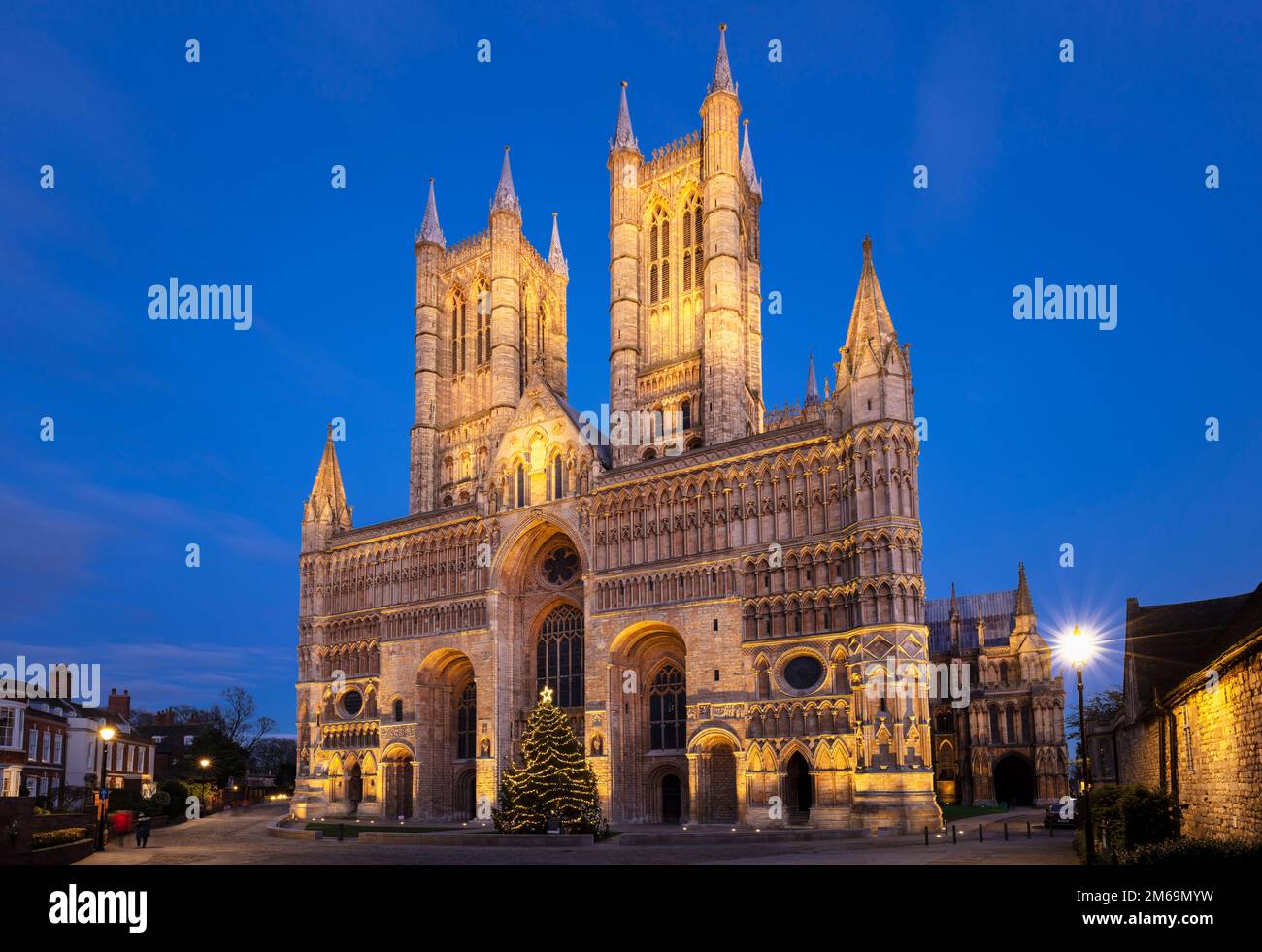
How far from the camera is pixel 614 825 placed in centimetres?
4516

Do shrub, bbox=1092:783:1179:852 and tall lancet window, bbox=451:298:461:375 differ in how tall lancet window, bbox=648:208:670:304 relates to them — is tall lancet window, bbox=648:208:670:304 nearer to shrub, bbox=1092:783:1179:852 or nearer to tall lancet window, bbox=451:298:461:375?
tall lancet window, bbox=451:298:461:375

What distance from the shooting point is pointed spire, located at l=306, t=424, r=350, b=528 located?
61812 millimetres

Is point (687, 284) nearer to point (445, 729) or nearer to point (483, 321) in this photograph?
point (483, 321)

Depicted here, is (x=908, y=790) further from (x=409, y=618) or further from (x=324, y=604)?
(x=324, y=604)

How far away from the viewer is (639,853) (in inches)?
1226

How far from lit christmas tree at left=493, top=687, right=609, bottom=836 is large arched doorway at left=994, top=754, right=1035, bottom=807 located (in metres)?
46.4

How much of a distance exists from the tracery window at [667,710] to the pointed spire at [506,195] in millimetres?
41294

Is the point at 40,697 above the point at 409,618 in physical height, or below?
below

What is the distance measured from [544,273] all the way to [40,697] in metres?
46.2

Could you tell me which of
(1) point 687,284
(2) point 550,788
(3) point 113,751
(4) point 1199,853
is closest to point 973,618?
(1) point 687,284

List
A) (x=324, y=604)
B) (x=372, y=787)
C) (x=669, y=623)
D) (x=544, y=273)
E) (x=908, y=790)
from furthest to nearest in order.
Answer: (x=544, y=273) → (x=324, y=604) → (x=372, y=787) → (x=669, y=623) → (x=908, y=790)
